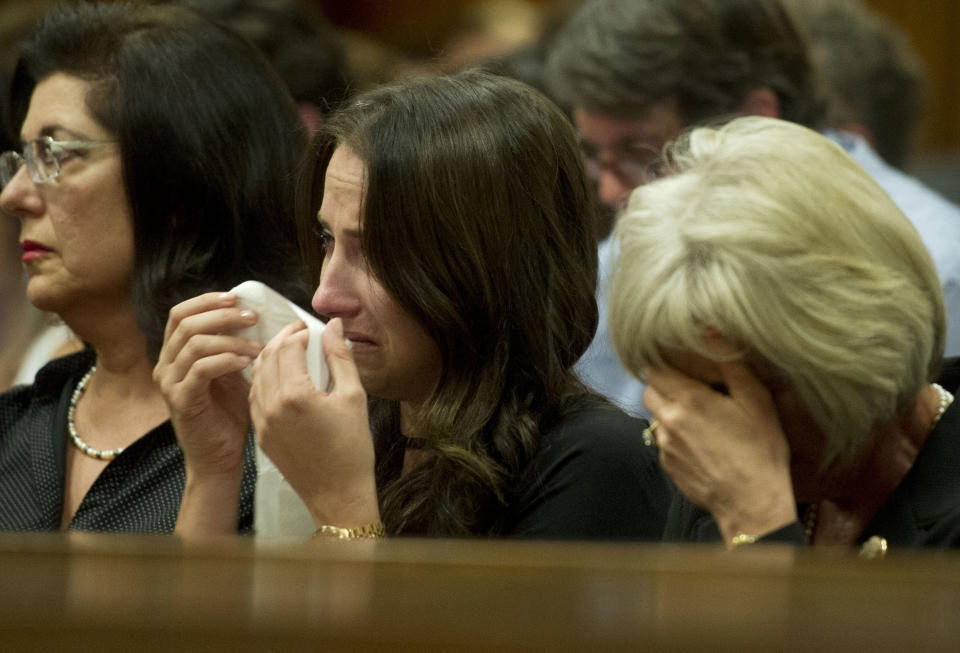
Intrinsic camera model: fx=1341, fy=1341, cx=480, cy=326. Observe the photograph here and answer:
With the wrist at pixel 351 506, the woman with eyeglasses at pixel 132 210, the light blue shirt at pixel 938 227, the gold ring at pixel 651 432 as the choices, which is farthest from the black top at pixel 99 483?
the light blue shirt at pixel 938 227

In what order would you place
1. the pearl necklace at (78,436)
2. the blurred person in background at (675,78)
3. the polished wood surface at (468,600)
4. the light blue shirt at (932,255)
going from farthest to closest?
1. the blurred person in background at (675,78)
2. the light blue shirt at (932,255)
3. the pearl necklace at (78,436)
4. the polished wood surface at (468,600)

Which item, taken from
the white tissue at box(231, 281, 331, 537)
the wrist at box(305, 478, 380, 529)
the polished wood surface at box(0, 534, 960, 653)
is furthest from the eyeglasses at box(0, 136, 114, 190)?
the polished wood surface at box(0, 534, 960, 653)

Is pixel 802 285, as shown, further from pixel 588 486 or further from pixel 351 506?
pixel 351 506

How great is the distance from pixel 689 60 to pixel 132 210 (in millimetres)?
→ 1426

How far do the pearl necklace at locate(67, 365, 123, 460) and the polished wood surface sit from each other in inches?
48.9

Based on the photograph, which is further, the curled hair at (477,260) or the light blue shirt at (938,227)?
the light blue shirt at (938,227)

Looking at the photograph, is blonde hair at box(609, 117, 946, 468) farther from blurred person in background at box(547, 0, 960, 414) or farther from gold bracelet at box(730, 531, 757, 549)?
blurred person in background at box(547, 0, 960, 414)

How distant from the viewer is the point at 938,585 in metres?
0.79

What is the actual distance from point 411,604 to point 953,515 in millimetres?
835

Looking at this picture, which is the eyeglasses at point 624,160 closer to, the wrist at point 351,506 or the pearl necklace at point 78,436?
the pearl necklace at point 78,436

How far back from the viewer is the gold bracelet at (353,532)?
1615 millimetres

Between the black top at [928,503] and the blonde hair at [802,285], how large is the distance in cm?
9

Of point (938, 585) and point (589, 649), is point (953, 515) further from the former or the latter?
point (589, 649)

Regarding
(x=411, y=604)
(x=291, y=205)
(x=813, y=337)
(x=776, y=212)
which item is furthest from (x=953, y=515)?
(x=291, y=205)
